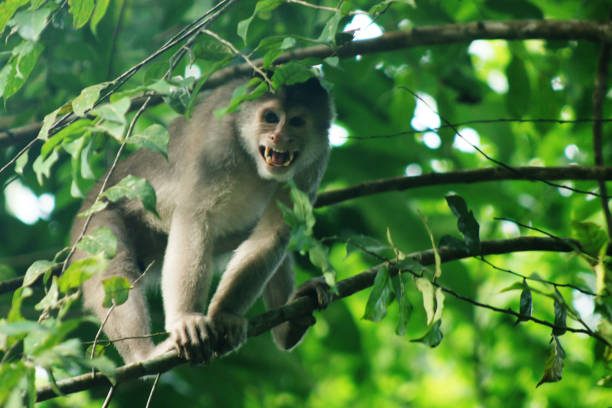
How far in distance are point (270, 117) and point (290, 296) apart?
5.24ft

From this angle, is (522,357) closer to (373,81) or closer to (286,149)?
(373,81)

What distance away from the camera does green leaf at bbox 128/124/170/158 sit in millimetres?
2615

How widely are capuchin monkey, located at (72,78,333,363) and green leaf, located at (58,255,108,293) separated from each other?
2.00 m

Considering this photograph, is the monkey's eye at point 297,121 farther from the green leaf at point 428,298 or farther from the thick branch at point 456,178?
the green leaf at point 428,298

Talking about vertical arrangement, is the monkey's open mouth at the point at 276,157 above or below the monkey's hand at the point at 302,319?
above

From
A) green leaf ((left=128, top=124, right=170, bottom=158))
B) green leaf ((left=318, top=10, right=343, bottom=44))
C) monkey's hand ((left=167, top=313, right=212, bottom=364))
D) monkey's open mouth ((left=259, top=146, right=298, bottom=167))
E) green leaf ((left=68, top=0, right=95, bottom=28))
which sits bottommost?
monkey's hand ((left=167, top=313, right=212, bottom=364))

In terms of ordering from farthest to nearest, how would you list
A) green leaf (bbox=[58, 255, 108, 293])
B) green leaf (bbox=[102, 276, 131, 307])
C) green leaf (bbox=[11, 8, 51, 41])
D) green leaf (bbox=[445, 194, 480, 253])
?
green leaf (bbox=[445, 194, 480, 253]) → green leaf (bbox=[102, 276, 131, 307]) → green leaf (bbox=[11, 8, 51, 41]) → green leaf (bbox=[58, 255, 108, 293])

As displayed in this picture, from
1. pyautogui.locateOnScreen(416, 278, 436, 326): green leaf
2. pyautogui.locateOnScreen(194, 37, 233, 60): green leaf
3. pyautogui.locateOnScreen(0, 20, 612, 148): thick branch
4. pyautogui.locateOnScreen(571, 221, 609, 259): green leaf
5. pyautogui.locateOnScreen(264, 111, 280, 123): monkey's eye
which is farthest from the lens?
pyautogui.locateOnScreen(264, 111, 280, 123): monkey's eye

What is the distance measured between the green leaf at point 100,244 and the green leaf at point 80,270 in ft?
0.83

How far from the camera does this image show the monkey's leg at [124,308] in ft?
15.4

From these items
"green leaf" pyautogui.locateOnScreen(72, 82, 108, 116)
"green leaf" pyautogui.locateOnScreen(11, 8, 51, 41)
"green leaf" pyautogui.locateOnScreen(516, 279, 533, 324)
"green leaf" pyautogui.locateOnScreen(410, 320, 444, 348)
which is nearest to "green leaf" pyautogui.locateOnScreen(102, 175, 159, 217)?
"green leaf" pyautogui.locateOnScreen(72, 82, 108, 116)

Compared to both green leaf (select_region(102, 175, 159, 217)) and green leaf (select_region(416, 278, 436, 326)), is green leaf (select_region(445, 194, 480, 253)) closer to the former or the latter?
green leaf (select_region(416, 278, 436, 326))

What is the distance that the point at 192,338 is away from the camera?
14.2 feet

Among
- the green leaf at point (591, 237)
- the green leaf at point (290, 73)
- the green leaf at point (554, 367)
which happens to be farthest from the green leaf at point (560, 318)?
the green leaf at point (290, 73)
